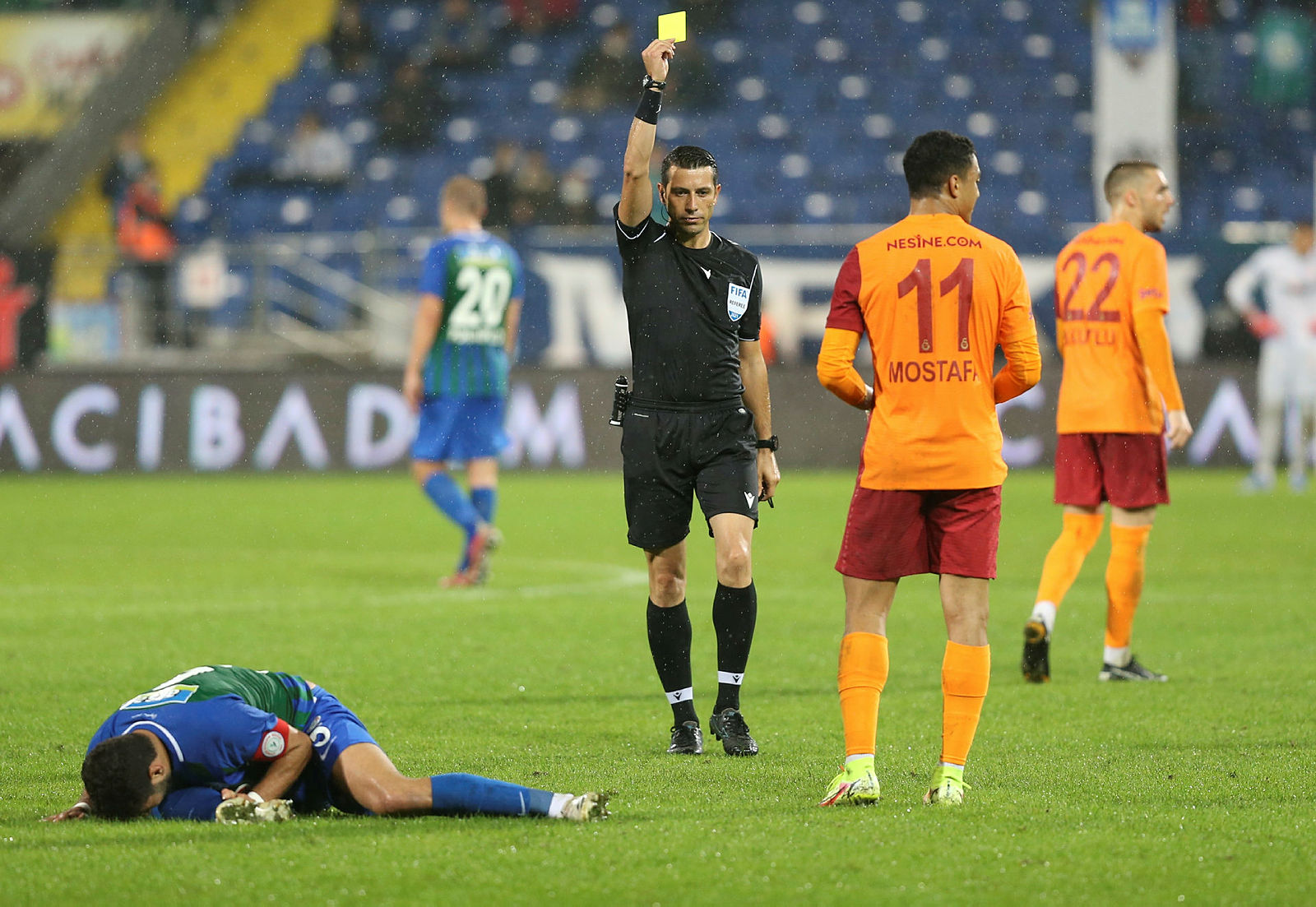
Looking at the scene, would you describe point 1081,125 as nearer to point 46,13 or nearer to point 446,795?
point 46,13

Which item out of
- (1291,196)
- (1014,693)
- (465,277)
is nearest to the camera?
(1014,693)

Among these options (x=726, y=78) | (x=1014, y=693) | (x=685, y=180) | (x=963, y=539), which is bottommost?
(x=1014, y=693)

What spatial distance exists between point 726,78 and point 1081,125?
5.33 m

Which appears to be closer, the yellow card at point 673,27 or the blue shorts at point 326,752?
the blue shorts at point 326,752

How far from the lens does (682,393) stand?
566cm

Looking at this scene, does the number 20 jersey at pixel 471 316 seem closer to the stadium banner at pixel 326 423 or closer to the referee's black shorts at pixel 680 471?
the referee's black shorts at pixel 680 471

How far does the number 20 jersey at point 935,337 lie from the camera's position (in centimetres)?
468

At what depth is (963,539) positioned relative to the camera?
4734 millimetres

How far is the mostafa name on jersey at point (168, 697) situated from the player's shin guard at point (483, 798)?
664 mm

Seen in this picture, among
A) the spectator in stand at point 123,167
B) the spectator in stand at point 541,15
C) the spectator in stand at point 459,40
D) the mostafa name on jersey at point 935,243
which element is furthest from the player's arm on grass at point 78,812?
the spectator in stand at point 541,15

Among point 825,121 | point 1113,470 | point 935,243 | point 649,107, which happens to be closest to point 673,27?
point 649,107

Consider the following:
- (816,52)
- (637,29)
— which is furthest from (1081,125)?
(637,29)

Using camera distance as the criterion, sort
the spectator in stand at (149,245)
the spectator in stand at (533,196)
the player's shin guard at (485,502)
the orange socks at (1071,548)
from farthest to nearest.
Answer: the spectator in stand at (533,196)
the spectator in stand at (149,245)
the player's shin guard at (485,502)
the orange socks at (1071,548)

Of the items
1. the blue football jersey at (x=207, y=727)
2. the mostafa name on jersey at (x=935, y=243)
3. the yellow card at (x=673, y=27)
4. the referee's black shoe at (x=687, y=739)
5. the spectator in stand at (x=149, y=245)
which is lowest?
the referee's black shoe at (x=687, y=739)
